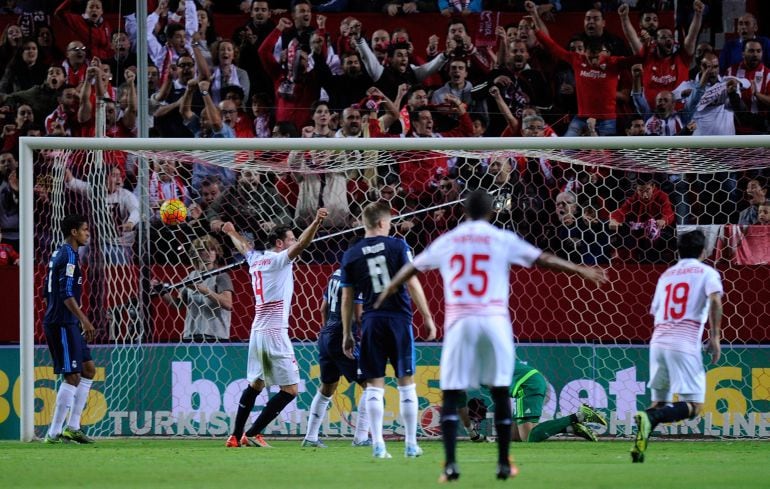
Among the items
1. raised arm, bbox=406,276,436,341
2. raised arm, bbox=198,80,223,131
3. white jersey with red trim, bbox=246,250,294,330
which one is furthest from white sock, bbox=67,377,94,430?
raised arm, bbox=198,80,223,131

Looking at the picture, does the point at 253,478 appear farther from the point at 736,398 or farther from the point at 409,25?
the point at 409,25

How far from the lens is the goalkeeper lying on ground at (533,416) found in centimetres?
1211

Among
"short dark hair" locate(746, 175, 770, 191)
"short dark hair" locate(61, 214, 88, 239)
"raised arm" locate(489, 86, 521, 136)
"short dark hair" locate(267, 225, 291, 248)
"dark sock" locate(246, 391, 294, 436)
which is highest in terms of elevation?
"raised arm" locate(489, 86, 521, 136)

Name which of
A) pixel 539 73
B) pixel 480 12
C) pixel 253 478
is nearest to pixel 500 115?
pixel 539 73

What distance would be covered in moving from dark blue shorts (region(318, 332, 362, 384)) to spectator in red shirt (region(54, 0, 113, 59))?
7085 mm

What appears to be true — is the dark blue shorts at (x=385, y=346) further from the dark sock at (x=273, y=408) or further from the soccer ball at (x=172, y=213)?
the soccer ball at (x=172, y=213)

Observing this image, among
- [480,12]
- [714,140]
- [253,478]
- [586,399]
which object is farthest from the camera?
[480,12]

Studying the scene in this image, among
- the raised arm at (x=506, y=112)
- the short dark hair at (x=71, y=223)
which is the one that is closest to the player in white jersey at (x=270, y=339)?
the short dark hair at (x=71, y=223)

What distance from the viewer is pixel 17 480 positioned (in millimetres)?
8031

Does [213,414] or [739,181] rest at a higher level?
[739,181]

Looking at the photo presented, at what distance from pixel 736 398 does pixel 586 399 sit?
5.13 feet

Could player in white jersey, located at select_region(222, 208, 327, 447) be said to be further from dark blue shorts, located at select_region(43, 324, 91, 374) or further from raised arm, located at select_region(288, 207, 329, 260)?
dark blue shorts, located at select_region(43, 324, 91, 374)

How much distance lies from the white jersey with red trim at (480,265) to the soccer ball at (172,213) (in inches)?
254

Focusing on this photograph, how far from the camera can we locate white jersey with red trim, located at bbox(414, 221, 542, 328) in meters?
7.35
